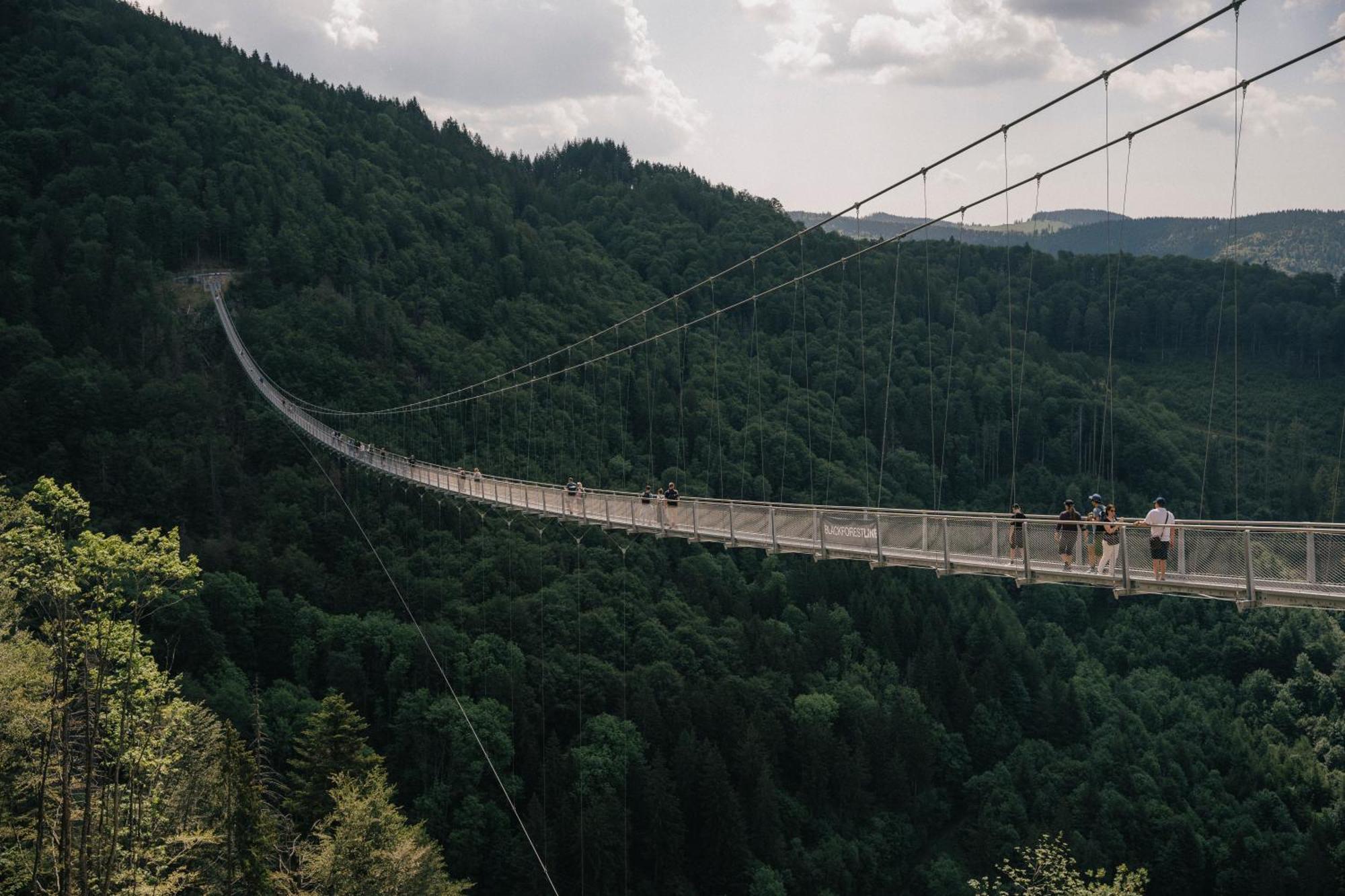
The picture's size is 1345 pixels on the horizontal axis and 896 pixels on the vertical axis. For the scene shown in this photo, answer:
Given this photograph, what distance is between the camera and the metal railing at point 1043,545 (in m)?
10.2

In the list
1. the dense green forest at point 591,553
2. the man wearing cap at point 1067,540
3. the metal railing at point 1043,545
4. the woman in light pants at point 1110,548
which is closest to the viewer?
the metal railing at point 1043,545

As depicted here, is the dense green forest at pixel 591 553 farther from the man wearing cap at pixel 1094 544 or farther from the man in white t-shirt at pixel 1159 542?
the man in white t-shirt at pixel 1159 542

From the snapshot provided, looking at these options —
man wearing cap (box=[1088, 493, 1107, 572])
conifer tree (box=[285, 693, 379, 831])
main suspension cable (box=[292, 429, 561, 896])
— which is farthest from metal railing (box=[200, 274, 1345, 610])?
main suspension cable (box=[292, 429, 561, 896])

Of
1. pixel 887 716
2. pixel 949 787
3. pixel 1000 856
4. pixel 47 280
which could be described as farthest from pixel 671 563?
pixel 47 280

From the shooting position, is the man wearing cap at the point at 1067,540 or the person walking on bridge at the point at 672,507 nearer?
the man wearing cap at the point at 1067,540

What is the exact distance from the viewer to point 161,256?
8031cm

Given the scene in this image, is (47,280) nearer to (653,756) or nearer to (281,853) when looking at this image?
(653,756)

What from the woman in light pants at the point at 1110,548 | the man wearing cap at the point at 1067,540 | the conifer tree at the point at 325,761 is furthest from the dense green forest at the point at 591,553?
the woman in light pants at the point at 1110,548

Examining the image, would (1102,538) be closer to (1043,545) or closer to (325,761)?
(1043,545)

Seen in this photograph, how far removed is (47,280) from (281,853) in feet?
199

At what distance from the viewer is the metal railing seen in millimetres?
10172

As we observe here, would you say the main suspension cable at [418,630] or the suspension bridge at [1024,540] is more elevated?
the suspension bridge at [1024,540]

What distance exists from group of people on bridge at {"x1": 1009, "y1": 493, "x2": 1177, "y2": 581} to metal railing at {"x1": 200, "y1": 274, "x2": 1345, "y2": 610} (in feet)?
0.05

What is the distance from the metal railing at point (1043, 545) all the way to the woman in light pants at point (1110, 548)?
0.6 inches
